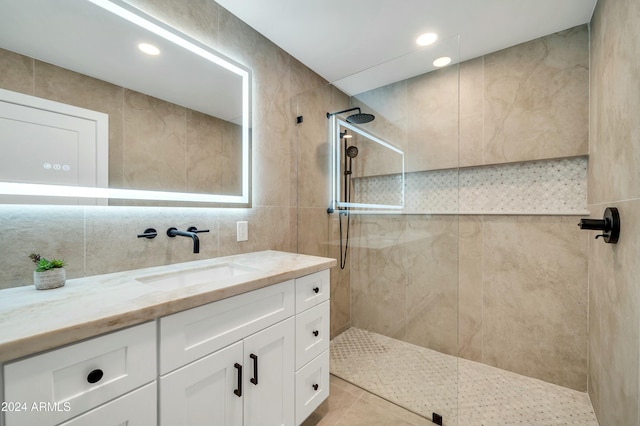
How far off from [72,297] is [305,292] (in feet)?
2.89

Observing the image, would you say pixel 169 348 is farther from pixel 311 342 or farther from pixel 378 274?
pixel 378 274

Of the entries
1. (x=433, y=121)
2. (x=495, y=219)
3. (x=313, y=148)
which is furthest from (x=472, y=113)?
(x=313, y=148)

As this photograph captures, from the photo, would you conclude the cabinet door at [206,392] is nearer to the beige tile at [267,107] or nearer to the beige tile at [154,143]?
the beige tile at [154,143]

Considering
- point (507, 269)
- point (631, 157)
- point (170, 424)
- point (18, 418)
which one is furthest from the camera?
point (507, 269)

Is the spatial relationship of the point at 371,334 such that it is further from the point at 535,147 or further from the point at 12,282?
the point at 12,282

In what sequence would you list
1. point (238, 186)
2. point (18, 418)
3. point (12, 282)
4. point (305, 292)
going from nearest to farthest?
point (18, 418), point (12, 282), point (305, 292), point (238, 186)

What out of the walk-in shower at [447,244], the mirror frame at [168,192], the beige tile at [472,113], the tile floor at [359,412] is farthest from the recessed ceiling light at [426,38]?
the tile floor at [359,412]

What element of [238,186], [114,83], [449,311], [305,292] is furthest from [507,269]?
[114,83]

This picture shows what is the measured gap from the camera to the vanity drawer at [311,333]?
1.28 meters

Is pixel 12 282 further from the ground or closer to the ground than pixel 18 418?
further from the ground

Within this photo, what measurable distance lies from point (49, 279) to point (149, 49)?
3.62 feet

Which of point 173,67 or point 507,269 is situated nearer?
point 173,67

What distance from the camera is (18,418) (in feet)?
1.81

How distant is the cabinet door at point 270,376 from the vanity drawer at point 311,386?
53 mm
